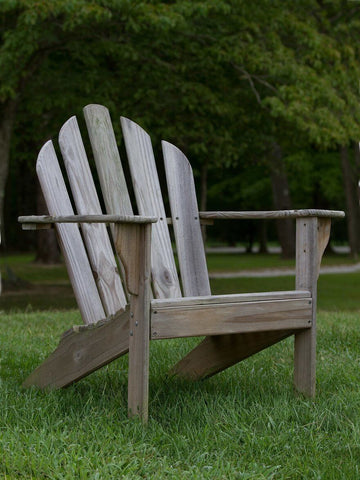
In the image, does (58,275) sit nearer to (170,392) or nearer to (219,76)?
(219,76)

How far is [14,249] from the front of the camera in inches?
1038

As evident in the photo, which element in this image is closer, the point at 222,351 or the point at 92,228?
the point at 222,351

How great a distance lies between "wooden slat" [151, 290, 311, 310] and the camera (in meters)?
2.70

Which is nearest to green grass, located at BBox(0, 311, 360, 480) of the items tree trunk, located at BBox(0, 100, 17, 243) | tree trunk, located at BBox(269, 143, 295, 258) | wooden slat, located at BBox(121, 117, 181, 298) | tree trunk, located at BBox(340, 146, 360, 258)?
wooden slat, located at BBox(121, 117, 181, 298)

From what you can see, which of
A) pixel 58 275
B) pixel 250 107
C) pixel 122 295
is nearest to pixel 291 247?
pixel 58 275

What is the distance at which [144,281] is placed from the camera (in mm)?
2656

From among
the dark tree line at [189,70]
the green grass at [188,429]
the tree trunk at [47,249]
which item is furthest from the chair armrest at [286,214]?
the tree trunk at [47,249]

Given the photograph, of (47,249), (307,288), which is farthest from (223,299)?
(47,249)

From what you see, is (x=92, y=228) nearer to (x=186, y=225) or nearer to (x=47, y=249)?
(x=186, y=225)

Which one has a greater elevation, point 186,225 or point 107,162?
point 107,162

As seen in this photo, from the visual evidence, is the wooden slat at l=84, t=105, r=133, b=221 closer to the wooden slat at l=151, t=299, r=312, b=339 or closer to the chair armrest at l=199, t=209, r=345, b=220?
the chair armrest at l=199, t=209, r=345, b=220

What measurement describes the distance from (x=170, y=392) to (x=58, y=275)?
476 inches

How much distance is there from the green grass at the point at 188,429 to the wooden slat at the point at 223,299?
0.42 meters

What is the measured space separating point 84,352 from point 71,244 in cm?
54
